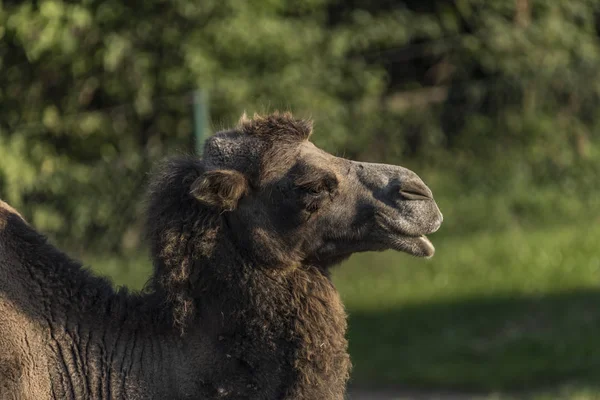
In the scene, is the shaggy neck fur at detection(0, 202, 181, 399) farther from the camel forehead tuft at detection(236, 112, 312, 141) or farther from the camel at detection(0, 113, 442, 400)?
the camel forehead tuft at detection(236, 112, 312, 141)

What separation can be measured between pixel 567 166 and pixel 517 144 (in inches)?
23.8

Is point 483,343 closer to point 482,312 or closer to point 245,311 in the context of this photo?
point 482,312

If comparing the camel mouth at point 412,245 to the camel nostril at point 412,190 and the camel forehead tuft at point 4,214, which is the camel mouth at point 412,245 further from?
the camel forehead tuft at point 4,214

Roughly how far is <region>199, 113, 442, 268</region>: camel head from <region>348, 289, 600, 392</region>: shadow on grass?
201 inches

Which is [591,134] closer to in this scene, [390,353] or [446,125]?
[446,125]

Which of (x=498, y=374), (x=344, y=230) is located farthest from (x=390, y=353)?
(x=344, y=230)

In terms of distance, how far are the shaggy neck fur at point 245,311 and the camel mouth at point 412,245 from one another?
32 centimetres

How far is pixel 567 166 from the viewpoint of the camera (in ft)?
41.7

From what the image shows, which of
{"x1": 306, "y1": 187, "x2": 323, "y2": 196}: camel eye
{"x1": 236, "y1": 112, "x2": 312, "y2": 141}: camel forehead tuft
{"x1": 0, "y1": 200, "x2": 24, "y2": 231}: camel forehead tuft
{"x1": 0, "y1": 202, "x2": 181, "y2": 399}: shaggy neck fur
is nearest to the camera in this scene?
{"x1": 0, "y1": 202, "x2": 181, "y2": 399}: shaggy neck fur

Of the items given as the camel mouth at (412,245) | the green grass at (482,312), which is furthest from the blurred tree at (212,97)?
the camel mouth at (412,245)

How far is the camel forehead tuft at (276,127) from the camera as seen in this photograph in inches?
183

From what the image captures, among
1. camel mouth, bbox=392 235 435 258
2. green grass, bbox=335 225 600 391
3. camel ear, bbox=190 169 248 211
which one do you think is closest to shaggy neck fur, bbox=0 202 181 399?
camel ear, bbox=190 169 248 211

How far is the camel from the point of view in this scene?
14.1ft

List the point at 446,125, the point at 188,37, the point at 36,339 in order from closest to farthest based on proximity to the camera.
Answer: the point at 36,339
the point at 188,37
the point at 446,125
